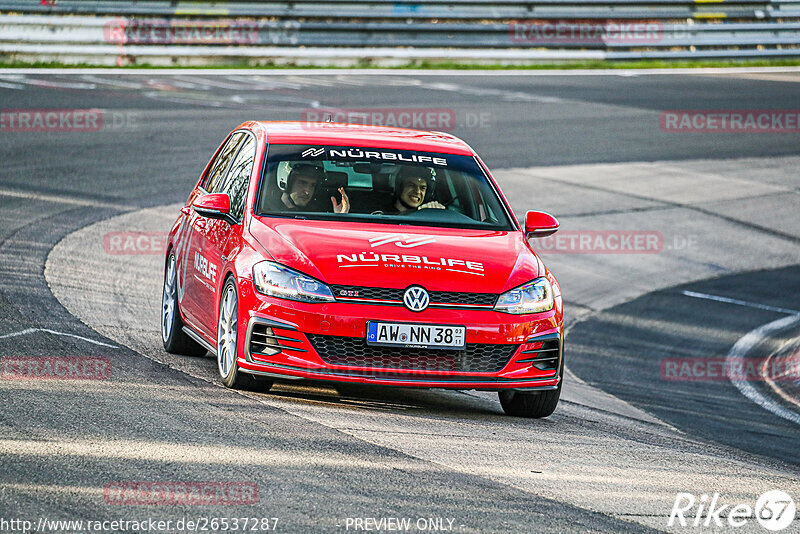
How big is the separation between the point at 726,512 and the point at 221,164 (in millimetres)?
4857

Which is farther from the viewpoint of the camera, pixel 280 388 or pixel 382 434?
pixel 280 388

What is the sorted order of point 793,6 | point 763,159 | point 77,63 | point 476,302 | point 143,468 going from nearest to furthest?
1. point 143,468
2. point 476,302
3. point 763,159
4. point 77,63
5. point 793,6

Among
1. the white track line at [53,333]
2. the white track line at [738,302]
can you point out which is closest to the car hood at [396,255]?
the white track line at [53,333]

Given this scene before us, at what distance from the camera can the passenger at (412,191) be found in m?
8.46

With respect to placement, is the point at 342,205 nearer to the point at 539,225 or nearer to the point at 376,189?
the point at 376,189

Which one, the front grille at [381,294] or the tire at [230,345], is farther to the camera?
the tire at [230,345]

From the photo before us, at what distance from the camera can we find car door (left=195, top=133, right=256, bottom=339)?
8.07 metres

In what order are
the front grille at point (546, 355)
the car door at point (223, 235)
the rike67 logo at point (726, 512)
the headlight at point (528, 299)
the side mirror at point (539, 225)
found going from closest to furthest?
the rike67 logo at point (726, 512)
the headlight at point (528, 299)
the front grille at point (546, 355)
the car door at point (223, 235)
the side mirror at point (539, 225)

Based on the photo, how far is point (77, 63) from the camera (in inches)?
1091

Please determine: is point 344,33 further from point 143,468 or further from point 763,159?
point 143,468

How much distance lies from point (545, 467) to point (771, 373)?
635 cm

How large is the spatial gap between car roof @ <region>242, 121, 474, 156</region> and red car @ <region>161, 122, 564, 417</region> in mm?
21

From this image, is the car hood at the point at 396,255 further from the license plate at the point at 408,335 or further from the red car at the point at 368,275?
the license plate at the point at 408,335

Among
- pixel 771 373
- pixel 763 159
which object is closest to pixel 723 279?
pixel 771 373
